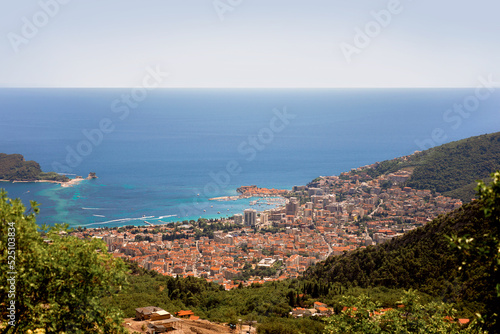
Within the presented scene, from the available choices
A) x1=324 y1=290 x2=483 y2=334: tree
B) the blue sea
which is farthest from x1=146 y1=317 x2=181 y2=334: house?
the blue sea

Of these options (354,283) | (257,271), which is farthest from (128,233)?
(354,283)

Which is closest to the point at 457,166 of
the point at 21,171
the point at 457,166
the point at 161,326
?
the point at 457,166

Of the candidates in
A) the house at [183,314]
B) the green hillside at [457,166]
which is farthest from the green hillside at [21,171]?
the house at [183,314]

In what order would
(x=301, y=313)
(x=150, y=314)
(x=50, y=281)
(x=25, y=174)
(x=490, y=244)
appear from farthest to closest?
(x=25, y=174) → (x=301, y=313) → (x=150, y=314) → (x=50, y=281) → (x=490, y=244)

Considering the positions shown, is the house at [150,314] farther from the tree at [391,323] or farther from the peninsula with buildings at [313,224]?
the peninsula with buildings at [313,224]

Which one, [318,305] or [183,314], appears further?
[318,305]

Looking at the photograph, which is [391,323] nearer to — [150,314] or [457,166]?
[150,314]
